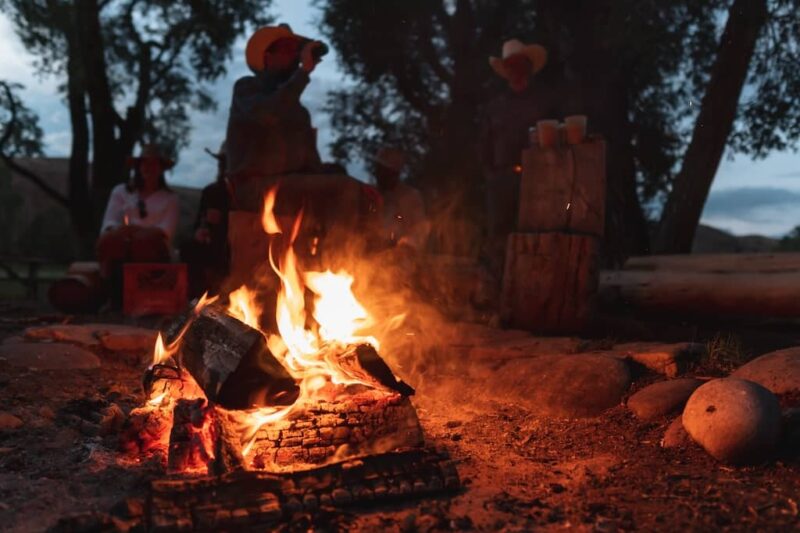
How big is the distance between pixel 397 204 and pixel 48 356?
415 cm

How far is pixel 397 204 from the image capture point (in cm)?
850

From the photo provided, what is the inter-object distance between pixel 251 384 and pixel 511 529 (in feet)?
4.61

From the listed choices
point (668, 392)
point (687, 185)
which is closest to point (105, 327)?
point (668, 392)

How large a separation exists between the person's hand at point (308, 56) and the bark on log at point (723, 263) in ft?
13.0

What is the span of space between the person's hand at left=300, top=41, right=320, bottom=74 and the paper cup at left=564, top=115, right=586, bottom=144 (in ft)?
7.65

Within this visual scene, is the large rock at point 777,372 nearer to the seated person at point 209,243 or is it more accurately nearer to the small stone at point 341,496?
the small stone at point 341,496

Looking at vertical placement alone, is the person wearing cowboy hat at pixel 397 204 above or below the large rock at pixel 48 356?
above

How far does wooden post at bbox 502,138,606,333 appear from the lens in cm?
619

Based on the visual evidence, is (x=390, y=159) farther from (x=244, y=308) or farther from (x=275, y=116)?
(x=244, y=308)

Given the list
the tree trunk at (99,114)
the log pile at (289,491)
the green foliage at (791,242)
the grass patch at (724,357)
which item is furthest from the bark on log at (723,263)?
the green foliage at (791,242)

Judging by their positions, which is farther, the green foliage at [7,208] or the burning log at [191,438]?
the green foliage at [7,208]

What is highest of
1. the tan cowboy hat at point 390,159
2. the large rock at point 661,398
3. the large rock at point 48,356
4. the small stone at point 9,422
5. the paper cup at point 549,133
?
the paper cup at point 549,133

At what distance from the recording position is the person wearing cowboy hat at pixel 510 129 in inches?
324

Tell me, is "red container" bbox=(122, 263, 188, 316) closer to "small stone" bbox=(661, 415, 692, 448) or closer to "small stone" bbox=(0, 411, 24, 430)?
"small stone" bbox=(0, 411, 24, 430)
